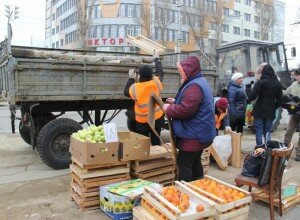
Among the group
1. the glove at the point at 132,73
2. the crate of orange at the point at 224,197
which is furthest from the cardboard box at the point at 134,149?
the glove at the point at 132,73

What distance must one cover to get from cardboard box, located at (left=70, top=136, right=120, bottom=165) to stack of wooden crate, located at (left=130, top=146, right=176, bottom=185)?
1.26 ft

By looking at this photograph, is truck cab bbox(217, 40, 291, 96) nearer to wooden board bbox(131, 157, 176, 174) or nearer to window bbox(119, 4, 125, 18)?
wooden board bbox(131, 157, 176, 174)

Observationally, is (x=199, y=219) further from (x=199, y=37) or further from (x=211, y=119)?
(x=199, y=37)

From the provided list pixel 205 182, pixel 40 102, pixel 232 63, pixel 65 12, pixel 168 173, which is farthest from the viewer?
pixel 65 12

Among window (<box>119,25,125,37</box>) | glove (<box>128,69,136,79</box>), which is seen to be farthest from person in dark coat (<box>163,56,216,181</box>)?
window (<box>119,25,125,37</box>)

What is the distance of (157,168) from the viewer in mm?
5172

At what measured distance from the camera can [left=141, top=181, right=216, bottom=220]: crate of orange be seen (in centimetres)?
344

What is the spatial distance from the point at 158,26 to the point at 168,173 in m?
42.2

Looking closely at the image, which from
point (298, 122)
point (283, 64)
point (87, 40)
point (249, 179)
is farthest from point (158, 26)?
point (249, 179)

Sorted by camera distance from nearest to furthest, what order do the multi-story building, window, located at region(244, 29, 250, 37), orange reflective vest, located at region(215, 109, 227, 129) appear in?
orange reflective vest, located at region(215, 109, 227, 129) → the multi-story building → window, located at region(244, 29, 250, 37)

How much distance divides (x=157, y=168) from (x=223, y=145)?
199 centimetres

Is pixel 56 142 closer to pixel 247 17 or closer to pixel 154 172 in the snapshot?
pixel 154 172

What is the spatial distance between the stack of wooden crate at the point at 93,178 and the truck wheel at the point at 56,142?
167 cm

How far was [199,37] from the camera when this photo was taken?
48312 mm
